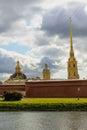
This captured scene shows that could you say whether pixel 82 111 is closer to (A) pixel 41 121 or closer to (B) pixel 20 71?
(A) pixel 41 121

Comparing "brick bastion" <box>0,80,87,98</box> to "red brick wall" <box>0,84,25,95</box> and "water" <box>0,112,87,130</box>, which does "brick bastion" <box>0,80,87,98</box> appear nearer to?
"red brick wall" <box>0,84,25,95</box>

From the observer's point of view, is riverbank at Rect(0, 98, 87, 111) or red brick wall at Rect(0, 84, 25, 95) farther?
red brick wall at Rect(0, 84, 25, 95)

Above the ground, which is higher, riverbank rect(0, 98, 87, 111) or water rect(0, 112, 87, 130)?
riverbank rect(0, 98, 87, 111)

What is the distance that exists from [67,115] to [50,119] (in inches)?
109

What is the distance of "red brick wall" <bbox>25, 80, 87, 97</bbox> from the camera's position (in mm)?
50312

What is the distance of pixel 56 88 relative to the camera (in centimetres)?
5194

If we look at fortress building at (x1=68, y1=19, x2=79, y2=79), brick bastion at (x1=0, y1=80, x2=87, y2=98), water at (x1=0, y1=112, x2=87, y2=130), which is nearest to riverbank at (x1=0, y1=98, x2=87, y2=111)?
water at (x1=0, y1=112, x2=87, y2=130)

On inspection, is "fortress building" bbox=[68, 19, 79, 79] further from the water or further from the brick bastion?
the water

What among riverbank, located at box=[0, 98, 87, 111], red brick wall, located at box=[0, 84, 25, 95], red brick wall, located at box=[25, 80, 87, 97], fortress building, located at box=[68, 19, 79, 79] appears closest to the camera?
riverbank, located at box=[0, 98, 87, 111]

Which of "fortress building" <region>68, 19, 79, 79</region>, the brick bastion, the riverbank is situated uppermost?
"fortress building" <region>68, 19, 79, 79</region>

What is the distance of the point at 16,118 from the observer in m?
31.4

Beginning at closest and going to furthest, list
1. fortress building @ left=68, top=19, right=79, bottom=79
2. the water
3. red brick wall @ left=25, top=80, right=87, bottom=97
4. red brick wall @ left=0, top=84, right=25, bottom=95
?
the water → red brick wall @ left=25, top=80, right=87, bottom=97 → red brick wall @ left=0, top=84, right=25, bottom=95 → fortress building @ left=68, top=19, right=79, bottom=79

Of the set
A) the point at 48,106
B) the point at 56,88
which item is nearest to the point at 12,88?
the point at 56,88

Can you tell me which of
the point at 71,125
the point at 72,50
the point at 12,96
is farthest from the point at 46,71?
the point at 71,125
